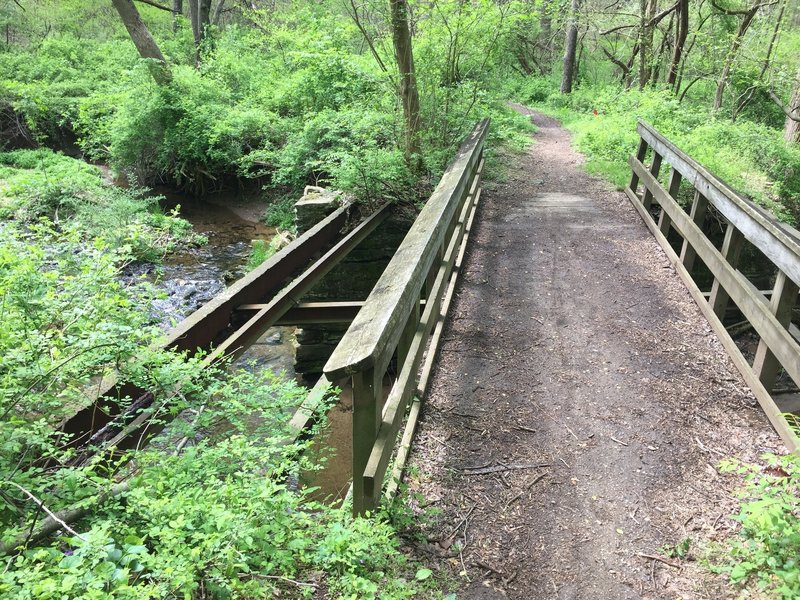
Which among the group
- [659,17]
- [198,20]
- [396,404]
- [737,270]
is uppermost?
[198,20]

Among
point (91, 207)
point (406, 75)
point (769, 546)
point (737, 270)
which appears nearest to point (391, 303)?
point (769, 546)

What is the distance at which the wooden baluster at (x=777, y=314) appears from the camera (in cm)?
407

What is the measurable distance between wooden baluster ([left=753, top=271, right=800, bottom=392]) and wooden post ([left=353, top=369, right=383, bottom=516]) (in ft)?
10.3

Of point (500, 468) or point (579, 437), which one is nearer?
point (500, 468)

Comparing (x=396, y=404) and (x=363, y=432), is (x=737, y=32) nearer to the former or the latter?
(x=396, y=404)

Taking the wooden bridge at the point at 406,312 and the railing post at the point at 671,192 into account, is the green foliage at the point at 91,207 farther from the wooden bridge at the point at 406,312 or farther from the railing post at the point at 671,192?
the railing post at the point at 671,192

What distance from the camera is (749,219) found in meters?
4.69

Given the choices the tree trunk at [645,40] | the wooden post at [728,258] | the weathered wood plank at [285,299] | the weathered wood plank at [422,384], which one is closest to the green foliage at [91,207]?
the weathered wood plank at [285,299]

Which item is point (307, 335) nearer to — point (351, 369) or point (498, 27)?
point (498, 27)

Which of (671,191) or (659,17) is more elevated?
(659,17)

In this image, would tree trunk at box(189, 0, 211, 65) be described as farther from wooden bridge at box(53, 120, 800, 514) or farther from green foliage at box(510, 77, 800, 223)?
wooden bridge at box(53, 120, 800, 514)

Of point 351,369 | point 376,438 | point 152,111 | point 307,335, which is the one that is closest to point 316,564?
point 376,438

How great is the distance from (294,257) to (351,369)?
4.35m

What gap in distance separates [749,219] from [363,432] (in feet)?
12.9
